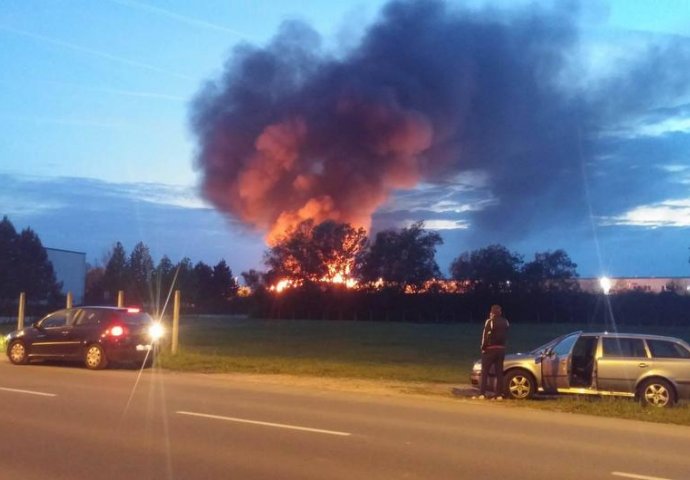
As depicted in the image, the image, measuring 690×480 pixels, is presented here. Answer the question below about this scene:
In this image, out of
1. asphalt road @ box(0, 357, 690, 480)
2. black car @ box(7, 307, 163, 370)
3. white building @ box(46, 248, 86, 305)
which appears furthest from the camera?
white building @ box(46, 248, 86, 305)

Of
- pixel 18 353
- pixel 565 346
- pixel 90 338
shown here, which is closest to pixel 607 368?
pixel 565 346

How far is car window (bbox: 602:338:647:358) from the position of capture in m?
15.7

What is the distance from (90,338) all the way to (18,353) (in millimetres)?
2277

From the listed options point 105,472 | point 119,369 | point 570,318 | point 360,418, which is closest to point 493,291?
point 570,318

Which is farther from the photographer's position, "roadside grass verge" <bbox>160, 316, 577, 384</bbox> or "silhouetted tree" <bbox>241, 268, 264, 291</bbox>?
"silhouetted tree" <bbox>241, 268, 264, 291</bbox>

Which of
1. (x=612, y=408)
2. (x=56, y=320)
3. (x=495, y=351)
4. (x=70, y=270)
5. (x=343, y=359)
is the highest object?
(x=70, y=270)

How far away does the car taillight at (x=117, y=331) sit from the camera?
20531 mm

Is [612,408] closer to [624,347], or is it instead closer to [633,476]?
[624,347]

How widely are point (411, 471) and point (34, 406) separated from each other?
22.8ft

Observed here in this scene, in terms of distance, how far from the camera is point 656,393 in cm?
1530

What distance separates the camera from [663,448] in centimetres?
1067

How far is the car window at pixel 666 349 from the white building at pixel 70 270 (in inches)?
2676

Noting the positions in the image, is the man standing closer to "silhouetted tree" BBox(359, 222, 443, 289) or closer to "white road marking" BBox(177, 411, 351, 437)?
"white road marking" BBox(177, 411, 351, 437)

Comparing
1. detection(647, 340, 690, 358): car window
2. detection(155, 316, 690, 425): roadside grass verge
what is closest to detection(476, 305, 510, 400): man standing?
detection(155, 316, 690, 425): roadside grass verge
